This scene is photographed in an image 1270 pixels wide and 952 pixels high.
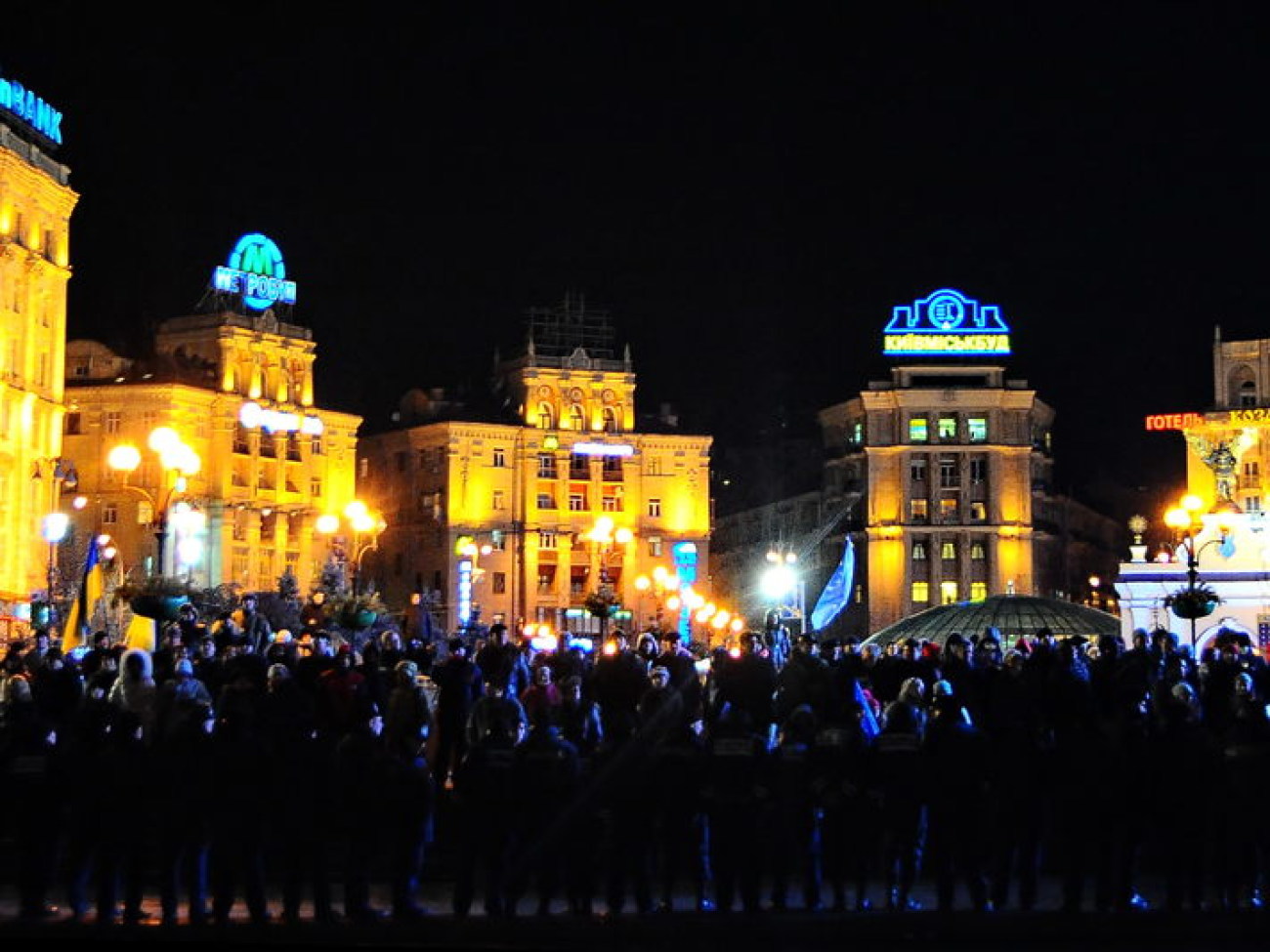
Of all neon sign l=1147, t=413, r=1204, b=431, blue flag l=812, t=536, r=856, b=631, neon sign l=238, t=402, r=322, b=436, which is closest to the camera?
blue flag l=812, t=536, r=856, b=631

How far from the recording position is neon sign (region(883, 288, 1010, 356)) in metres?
116

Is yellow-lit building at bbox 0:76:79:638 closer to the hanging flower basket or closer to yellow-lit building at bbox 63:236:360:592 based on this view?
yellow-lit building at bbox 63:236:360:592

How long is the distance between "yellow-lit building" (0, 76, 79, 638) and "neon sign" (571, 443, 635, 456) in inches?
1532

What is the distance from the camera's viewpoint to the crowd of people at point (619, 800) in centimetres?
1750

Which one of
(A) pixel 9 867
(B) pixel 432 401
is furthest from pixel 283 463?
(A) pixel 9 867

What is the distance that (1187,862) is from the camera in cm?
1856

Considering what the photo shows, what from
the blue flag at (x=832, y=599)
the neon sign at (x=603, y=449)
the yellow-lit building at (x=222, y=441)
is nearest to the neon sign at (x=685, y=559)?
the neon sign at (x=603, y=449)

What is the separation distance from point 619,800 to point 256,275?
8799cm

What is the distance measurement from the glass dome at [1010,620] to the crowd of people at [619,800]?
25.4m

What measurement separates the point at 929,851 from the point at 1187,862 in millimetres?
2390

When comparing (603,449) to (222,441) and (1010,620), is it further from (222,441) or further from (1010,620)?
(1010,620)

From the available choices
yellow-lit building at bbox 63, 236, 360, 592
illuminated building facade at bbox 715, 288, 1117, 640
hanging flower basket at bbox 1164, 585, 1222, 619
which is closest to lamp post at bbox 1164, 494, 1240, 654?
hanging flower basket at bbox 1164, 585, 1222, 619

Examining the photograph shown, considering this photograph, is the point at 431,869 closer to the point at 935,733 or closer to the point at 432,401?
the point at 935,733

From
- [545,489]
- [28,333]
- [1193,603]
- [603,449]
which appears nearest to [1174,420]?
[603,449]
